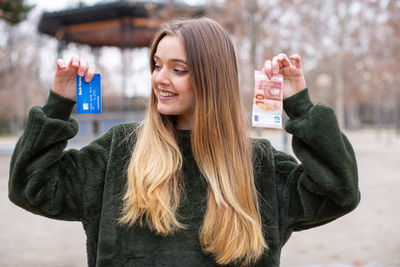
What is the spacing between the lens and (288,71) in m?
1.67

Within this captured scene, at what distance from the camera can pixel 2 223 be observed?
620cm

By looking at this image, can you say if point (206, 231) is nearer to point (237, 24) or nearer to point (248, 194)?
point (248, 194)

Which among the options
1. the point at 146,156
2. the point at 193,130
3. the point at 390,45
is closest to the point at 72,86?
the point at 146,156

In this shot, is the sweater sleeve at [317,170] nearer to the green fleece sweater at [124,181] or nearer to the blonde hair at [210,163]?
the green fleece sweater at [124,181]

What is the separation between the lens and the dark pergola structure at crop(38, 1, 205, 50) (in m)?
13.3

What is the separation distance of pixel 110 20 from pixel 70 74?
14846 mm

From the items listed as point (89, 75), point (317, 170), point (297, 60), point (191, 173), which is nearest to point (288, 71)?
point (297, 60)

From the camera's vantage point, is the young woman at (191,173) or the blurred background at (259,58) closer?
the young woman at (191,173)

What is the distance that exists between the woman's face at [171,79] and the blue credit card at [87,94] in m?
0.24

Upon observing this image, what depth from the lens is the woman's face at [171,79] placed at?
5.41 feet

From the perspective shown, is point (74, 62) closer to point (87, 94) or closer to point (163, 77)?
point (87, 94)

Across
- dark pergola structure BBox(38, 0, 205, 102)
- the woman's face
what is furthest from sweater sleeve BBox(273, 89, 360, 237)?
dark pergola structure BBox(38, 0, 205, 102)

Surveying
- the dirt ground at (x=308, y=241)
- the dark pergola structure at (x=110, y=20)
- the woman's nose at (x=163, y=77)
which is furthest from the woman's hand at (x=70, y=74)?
the dark pergola structure at (x=110, y=20)

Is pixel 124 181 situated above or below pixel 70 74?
below
